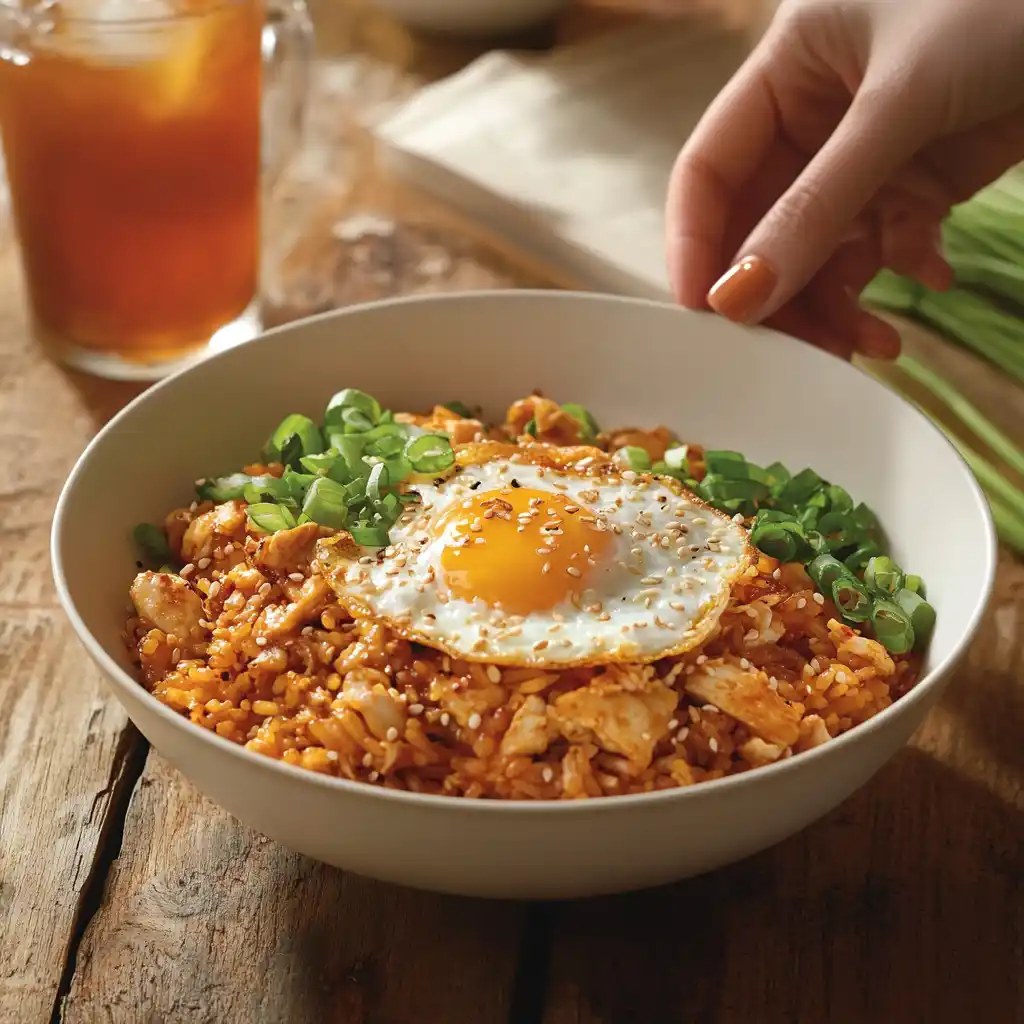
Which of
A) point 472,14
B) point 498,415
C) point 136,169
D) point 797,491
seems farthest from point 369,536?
point 472,14

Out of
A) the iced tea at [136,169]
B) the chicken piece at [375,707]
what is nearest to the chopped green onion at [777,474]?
the chicken piece at [375,707]

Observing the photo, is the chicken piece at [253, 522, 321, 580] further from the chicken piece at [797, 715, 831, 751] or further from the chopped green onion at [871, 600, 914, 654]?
the chopped green onion at [871, 600, 914, 654]

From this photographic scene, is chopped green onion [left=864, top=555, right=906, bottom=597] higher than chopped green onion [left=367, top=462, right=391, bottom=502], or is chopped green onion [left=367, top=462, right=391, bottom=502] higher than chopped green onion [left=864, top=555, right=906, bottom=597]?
chopped green onion [left=367, top=462, right=391, bottom=502]

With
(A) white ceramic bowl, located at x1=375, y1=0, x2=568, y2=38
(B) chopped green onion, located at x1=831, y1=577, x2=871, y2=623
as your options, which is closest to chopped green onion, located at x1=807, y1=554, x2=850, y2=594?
(B) chopped green onion, located at x1=831, y1=577, x2=871, y2=623

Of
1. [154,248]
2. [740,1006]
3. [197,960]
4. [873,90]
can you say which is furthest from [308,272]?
[740,1006]

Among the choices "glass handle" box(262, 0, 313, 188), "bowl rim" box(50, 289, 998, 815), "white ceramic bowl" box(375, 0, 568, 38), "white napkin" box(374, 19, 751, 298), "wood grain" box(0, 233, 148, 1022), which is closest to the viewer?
"bowl rim" box(50, 289, 998, 815)

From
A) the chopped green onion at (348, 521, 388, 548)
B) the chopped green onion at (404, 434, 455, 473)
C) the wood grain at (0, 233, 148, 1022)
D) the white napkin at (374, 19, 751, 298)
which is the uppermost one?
the chopped green onion at (404, 434, 455, 473)

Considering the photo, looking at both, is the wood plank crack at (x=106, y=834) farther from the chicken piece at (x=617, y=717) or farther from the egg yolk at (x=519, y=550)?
the chicken piece at (x=617, y=717)
